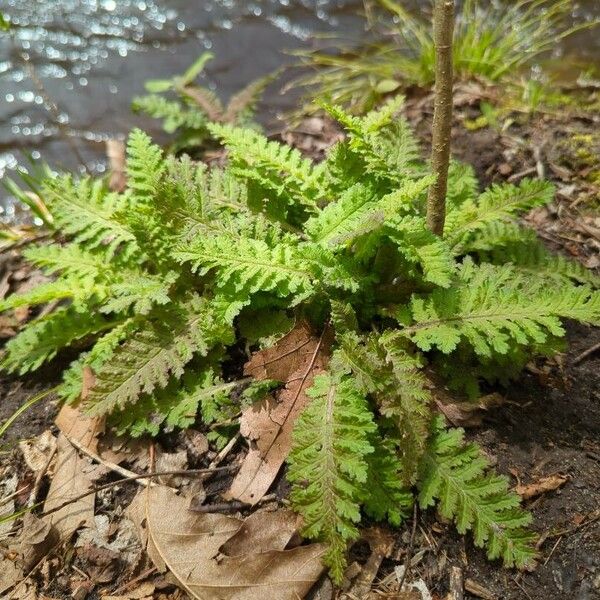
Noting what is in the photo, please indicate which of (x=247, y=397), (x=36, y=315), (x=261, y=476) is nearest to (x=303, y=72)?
(x=36, y=315)

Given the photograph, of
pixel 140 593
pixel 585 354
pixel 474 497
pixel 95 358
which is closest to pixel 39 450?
pixel 95 358

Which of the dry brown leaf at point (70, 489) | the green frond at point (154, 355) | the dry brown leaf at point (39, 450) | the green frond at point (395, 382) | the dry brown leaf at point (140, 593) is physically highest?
the green frond at point (154, 355)

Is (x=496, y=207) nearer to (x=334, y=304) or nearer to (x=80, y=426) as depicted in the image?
(x=334, y=304)

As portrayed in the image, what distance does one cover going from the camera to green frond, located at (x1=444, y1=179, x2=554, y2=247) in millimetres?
2449

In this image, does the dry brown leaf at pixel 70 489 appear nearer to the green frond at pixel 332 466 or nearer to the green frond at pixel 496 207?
the green frond at pixel 332 466

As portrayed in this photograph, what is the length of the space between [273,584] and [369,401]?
0.77 m

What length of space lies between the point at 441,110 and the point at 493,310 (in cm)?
79

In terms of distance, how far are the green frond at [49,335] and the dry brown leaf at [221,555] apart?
874mm

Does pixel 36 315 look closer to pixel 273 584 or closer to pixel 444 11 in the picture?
pixel 273 584

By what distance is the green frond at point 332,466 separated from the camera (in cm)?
185

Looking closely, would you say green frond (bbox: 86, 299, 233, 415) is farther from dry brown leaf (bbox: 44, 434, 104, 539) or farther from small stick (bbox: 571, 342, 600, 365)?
small stick (bbox: 571, 342, 600, 365)

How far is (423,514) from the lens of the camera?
2.04m

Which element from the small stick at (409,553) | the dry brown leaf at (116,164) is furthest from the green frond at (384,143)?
the dry brown leaf at (116,164)

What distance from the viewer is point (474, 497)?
194 centimetres
